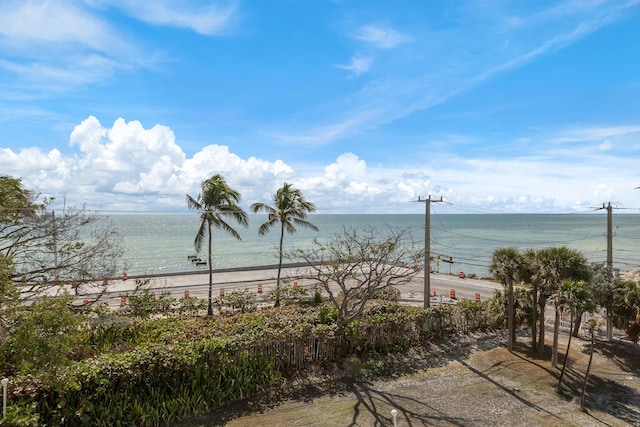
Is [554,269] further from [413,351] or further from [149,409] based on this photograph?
[149,409]

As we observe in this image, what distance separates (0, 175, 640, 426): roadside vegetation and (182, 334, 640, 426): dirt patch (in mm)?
583

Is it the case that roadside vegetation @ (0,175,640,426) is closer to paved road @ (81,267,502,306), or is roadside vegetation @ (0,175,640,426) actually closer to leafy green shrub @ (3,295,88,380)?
leafy green shrub @ (3,295,88,380)

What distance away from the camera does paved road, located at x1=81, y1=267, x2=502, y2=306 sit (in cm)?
2796

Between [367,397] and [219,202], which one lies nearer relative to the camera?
[367,397]

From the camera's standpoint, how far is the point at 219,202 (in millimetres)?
20625

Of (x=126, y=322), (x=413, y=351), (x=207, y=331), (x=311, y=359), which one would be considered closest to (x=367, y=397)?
(x=311, y=359)

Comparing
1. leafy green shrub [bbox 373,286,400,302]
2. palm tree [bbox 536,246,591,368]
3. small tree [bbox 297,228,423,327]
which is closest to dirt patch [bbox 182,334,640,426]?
palm tree [bbox 536,246,591,368]

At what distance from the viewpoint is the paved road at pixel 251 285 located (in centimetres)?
2796

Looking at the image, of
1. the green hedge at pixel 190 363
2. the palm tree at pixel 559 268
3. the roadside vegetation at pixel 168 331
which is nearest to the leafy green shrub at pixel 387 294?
the roadside vegetation at pixel 168 331

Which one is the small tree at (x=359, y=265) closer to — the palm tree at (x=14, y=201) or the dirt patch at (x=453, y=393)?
the dirt patch at (x=453, y=393)

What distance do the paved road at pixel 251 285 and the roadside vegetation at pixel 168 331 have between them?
9.97 metres

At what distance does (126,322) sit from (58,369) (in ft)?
17.2

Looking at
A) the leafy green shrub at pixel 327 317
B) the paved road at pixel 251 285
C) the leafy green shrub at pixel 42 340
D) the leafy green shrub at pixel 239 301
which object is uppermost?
the leafy green shrub at pixel 42 340

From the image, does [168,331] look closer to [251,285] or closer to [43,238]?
[43,238]
